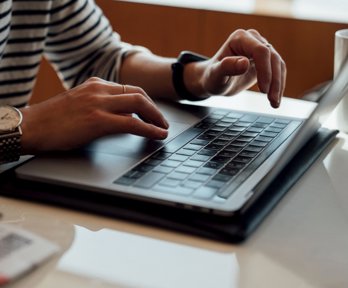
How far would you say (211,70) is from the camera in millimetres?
1033

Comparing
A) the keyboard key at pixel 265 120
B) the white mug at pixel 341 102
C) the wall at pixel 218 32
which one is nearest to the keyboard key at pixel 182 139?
the keyboard key at pixel 265 120

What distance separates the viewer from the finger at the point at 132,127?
830 millimetres

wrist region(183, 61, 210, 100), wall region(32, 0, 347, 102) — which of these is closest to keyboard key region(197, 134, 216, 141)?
wrist region(183, 61, 210, 100)

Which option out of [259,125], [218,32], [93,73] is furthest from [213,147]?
[218,32]

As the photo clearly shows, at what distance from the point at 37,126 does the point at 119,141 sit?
0.11m

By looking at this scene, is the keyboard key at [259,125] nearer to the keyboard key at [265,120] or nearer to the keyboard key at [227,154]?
the keyboard key at [265,120]

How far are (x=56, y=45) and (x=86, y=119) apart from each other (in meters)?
0.55

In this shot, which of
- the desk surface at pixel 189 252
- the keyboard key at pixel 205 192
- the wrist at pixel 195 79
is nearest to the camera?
the desk surface at pixel 189 252

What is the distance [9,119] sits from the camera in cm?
86

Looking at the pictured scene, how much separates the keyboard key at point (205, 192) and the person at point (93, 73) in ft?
0.53

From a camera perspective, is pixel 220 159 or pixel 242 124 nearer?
pixel 220 159

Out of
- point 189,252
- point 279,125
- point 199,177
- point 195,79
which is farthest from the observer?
point 195,79

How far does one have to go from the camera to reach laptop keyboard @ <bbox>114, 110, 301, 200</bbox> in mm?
706

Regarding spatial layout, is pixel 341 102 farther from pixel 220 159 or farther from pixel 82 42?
pixel 82 42
